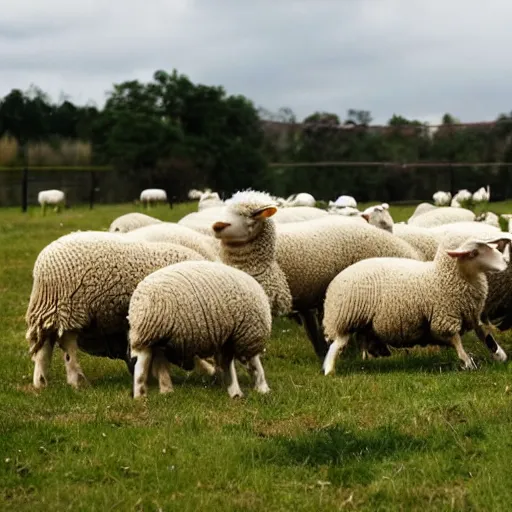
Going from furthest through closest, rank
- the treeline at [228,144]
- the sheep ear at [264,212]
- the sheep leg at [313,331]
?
the treeline at [228,144] < the sheep leg at [313,331] < the sheep ear at [264,212]

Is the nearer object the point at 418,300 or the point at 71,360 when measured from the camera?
the point at 71,360

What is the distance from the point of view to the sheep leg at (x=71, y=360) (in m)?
7.55

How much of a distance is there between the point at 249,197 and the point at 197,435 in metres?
3.07

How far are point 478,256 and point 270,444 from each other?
294 cm

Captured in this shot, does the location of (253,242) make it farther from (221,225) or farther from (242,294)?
(242,294)

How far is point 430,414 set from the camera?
19.7 feet

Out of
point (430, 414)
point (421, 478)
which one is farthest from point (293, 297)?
point (421, 478)

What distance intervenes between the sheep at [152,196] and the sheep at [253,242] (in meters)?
24.4

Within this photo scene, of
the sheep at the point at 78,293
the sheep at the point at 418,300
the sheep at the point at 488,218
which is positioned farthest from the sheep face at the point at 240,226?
the sheep at the point at 488,218

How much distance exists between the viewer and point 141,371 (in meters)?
6.84

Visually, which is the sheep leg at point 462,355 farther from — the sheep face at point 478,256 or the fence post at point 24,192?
the fence post at point 24,192

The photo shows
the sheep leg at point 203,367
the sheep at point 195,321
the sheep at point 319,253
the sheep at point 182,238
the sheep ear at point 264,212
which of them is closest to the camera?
the sheep at point 195,321

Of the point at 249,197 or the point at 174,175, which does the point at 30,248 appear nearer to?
the point at 249,197

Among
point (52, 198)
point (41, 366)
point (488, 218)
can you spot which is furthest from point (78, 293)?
point (52, 198)
